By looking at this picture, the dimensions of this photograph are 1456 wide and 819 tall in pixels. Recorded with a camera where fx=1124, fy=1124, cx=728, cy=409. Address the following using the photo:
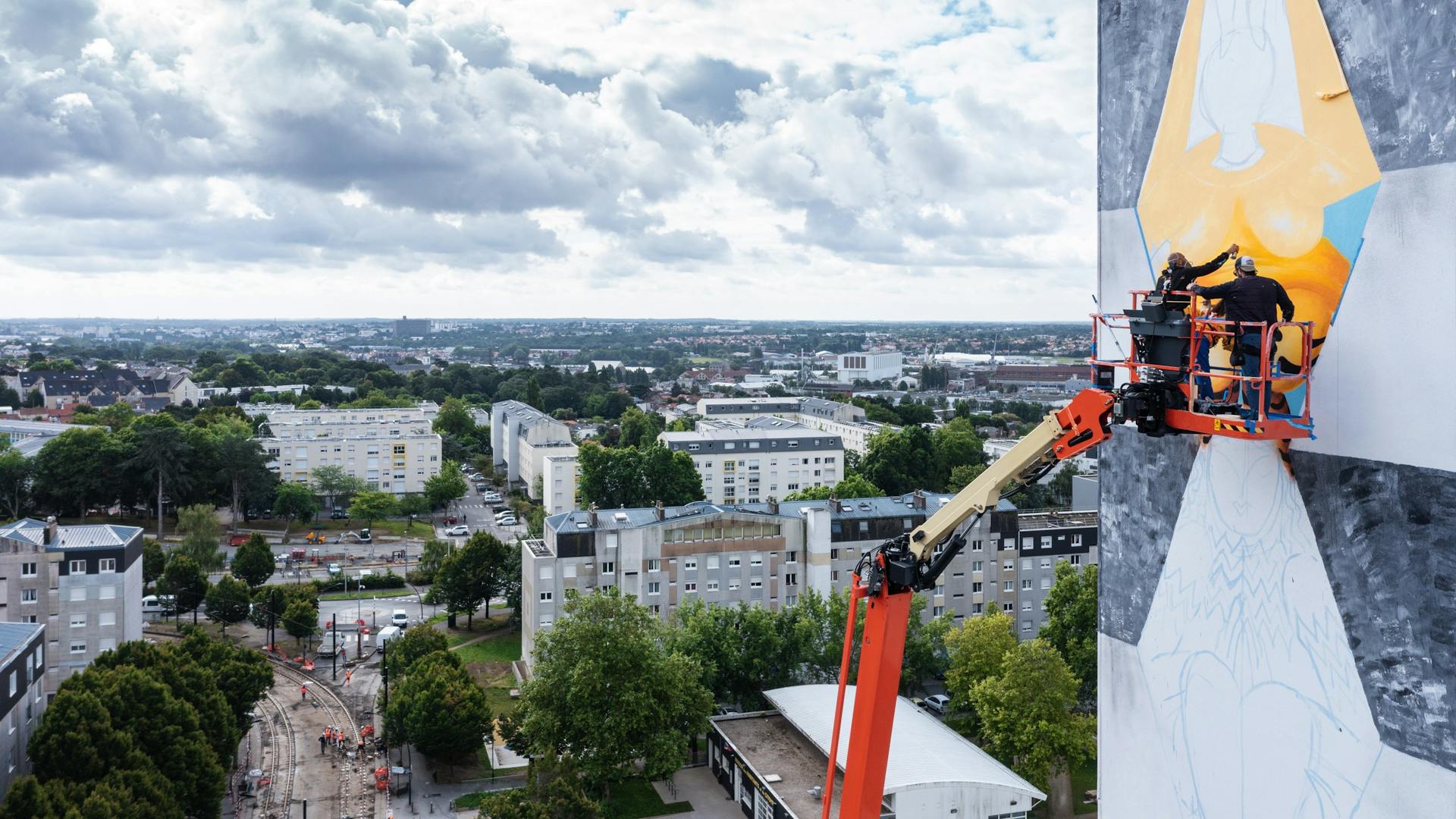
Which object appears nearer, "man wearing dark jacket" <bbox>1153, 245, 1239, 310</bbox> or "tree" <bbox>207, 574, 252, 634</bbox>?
"man wearing dark jacket" <bbox>1153, 245, 1239, 310</bbox>

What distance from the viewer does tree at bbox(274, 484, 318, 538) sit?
223ft

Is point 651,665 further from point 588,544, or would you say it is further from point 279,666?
point 279,666

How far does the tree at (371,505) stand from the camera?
6850 centimetres

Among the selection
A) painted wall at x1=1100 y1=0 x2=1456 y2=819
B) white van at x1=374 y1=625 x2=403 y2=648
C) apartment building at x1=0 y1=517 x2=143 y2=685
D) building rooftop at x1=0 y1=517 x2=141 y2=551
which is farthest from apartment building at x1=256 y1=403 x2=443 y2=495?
painted wall at x1=1100 y1=0 x2=1456 y2=819

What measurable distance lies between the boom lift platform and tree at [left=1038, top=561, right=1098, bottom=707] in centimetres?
2356

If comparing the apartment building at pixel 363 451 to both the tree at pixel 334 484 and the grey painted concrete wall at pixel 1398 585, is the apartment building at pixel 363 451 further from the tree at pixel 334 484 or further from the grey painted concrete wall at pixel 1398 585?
the grey painted concrete wall at pixel 1398 585

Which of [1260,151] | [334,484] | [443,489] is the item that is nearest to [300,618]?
[443,489]

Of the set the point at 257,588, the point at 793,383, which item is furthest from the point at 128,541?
the point at 793,383

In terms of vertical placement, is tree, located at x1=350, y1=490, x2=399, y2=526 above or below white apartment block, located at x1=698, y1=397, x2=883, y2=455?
below

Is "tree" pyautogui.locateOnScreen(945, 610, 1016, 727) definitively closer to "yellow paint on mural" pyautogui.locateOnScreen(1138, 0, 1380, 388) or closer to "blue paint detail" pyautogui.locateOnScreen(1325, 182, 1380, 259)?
"yellow paint on mural" pyautogui.locateOnScreen(1138, 0, 1380, 388)

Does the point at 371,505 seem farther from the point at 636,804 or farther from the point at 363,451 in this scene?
the point at 636,804

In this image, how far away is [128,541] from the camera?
36094 millimetres

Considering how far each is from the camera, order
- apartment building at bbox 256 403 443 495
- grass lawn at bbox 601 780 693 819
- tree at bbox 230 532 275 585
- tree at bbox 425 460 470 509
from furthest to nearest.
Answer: apartment building at bbox 256 403 443 495
tree at bbox 425 460 470 509
tree at bbox 230 532 275 585
grass lawn at bbox 601 780 693 819

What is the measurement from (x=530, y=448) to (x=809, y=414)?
31.3 metres
